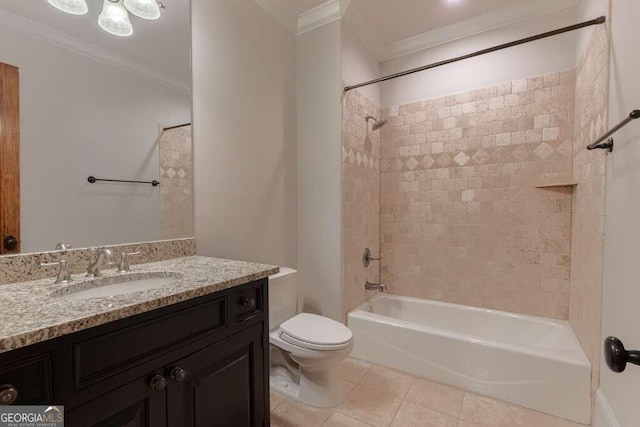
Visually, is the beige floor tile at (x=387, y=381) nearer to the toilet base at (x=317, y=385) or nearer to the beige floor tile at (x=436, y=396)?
the beige floor tile at (x=436, y=396)

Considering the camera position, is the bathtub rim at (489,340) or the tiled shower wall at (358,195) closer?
the bathtub rim at (489,340)

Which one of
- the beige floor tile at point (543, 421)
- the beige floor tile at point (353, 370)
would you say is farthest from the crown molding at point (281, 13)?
the beige floor tile at point (543, 421)

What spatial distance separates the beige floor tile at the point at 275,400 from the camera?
5.71ft

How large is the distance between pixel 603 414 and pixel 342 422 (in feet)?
4.12

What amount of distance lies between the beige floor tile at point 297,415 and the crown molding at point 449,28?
2.75m

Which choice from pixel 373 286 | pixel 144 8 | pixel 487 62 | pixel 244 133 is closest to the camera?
pixel 144 8

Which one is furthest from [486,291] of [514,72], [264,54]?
[264,54]

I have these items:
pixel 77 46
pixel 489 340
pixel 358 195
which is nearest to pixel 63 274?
pixel 77 46

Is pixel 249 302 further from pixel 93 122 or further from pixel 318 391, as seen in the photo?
pixel 93 122

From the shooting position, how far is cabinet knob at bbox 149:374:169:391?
0.83m

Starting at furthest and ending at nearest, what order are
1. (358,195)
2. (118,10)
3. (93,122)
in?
(358,195), (118,10), (93,122)

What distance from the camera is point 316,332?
1.72 m

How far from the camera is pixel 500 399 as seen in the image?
175cm

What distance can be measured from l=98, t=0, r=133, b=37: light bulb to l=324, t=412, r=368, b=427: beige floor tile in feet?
7.46
